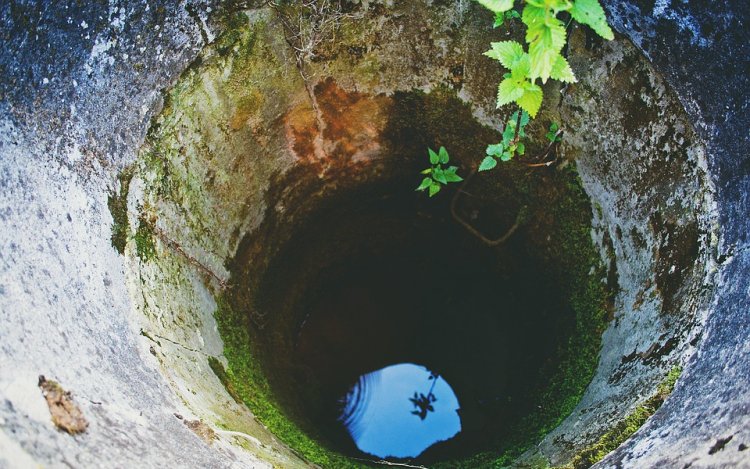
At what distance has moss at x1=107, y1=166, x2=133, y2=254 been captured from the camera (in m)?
1.93

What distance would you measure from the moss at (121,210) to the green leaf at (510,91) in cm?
152

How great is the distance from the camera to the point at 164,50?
2.06 metres

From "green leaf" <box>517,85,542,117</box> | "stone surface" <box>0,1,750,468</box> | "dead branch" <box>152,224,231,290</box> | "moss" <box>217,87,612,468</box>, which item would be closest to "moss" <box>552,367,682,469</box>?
"stone surface" <box>0,1,750,468</box>

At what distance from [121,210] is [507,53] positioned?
1.65 meters

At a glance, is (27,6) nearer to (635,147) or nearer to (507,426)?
(635,147)

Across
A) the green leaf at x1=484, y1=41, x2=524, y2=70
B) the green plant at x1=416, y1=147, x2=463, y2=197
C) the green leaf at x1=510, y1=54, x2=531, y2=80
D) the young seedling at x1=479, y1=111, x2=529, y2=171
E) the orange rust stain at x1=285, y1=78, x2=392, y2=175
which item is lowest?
the green leaf at x1=510, y1=54, x2=531, y2=80

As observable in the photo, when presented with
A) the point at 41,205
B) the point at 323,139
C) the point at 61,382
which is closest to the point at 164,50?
the point at 41,205

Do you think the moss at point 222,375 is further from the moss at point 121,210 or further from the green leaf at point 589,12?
the green leaf at point 589,12

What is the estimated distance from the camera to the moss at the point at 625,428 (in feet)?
5.36

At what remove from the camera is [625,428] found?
5.46 feet

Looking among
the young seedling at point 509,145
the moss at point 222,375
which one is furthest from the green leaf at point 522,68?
the moss at point 222,375

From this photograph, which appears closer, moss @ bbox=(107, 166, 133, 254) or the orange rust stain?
moss @ bbox=(107, 166, 133, 254)

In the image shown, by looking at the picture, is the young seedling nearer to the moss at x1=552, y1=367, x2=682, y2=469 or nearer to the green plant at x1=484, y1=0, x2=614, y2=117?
the green plant at x1=484, y1=0, x2=614, y2=117

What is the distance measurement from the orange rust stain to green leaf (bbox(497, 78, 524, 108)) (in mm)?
1122
